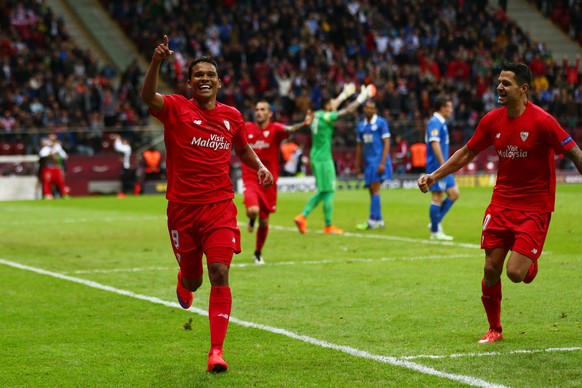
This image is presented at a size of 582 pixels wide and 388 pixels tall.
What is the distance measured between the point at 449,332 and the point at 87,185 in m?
28.4

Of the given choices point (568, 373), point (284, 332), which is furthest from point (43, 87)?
point (568, 373)

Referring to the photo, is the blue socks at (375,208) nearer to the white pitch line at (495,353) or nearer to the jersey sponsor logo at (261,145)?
the jersey sponsor logo at (261,145)

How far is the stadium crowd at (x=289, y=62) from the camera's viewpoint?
1475 inches

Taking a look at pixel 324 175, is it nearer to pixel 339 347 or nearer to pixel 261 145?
pixel 261 145

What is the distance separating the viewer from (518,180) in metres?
8.49

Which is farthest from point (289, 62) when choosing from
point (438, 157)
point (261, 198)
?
point (261, 198)

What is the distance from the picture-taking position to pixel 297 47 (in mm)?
43469

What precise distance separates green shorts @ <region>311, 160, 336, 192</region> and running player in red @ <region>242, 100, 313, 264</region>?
14.3 feet

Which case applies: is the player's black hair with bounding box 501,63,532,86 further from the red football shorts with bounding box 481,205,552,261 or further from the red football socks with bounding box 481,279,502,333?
the red football socks with bounding box 481,279,502,333

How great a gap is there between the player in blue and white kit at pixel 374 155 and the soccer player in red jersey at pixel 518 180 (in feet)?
39.1

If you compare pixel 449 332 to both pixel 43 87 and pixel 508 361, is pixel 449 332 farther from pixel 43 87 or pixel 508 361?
pixel 43 87

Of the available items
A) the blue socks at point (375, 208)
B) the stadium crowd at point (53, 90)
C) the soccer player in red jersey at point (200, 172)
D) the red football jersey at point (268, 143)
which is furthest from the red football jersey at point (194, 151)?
the stadium crowd at point (53, 90)

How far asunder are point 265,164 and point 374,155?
6.24m

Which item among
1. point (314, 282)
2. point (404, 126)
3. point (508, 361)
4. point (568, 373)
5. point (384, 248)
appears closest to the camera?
point (568, 373)
